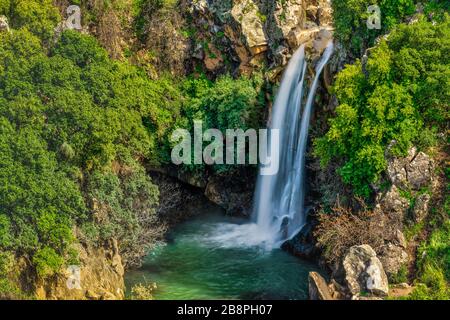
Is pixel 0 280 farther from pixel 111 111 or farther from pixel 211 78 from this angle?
pixel 211 78

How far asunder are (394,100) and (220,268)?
9.22m

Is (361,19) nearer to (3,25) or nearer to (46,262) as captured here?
(3,25)

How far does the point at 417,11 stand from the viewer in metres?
21.4

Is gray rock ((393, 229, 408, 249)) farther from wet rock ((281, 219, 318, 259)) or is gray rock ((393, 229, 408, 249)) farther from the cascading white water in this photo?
the cascading white water

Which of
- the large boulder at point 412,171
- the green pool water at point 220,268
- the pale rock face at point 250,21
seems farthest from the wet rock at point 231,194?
the large boulder at point 412,171

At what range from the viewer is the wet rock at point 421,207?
1895cm

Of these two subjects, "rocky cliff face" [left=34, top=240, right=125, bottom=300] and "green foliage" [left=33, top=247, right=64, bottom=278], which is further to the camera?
"rocky cliff face" [left=34, top=240, right=125, bottom=300]

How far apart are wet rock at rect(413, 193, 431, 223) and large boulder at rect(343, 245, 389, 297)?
2.12m

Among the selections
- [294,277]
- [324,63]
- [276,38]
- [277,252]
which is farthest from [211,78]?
[294,277]

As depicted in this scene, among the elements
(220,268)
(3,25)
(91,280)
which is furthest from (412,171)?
(3,25)

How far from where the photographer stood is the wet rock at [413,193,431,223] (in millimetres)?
18953

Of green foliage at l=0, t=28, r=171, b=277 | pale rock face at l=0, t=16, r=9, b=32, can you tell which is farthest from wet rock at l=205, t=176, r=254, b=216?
pale rock face at l=0, t=16, r=9, b=32

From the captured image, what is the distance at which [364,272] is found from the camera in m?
17.7
